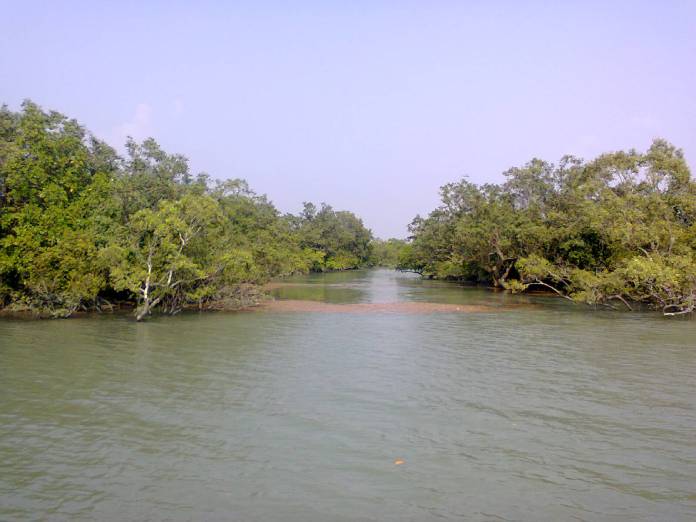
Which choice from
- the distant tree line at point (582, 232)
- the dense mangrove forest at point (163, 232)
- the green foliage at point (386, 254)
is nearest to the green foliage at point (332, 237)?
the green foliage at point (386, 254)

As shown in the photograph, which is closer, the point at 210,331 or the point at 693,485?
the point at 693,485

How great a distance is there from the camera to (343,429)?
30.0 ft

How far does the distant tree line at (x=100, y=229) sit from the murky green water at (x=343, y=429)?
4.74 metres

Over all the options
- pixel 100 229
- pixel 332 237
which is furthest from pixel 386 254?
pixel 100 229

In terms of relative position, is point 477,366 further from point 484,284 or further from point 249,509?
point 484,284

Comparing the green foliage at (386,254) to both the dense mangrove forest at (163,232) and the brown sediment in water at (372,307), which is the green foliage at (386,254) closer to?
the dense mangrove forest at (163,232)

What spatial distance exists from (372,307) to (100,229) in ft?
48.2

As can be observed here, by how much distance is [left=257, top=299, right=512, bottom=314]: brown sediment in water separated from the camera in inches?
1101

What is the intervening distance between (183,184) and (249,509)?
2365 cm

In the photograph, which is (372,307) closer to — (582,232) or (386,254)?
(582,232)

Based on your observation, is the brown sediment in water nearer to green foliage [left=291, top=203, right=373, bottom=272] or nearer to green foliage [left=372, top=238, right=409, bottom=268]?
green foliage [left=291, top=203, right=373, bottom=272]

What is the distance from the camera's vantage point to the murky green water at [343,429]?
654cm

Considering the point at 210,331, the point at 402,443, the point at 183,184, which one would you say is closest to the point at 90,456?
the point at 402,443

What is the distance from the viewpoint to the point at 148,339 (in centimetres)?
1773
